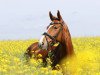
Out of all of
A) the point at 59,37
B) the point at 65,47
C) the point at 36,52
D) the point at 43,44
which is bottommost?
the point at 36,52

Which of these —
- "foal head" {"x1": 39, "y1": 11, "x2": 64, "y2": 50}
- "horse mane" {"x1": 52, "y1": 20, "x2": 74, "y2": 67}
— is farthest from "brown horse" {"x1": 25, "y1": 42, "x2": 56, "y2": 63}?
"foal head" {"x1": 39, "y1": 11, "x2": 64, "y2": 50}

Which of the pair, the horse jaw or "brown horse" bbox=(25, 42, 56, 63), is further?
"brown horse" bbox=(25, 42, 56, 63)

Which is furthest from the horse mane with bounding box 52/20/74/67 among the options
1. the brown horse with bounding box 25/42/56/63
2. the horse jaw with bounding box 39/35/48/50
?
the brown horse with bounding box 25/42/56/63

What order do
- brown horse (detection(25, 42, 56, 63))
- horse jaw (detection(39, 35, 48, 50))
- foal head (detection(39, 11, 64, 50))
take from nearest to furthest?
horse jaw (detection(39, 35, 48, 50)) < foal head (detection(39, 11, 64, 50)) < brown horse (detection(25, 42, 56, 63))

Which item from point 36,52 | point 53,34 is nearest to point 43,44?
point 53,34

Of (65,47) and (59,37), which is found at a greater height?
(59,37)

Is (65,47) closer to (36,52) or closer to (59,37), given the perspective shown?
(59,37)

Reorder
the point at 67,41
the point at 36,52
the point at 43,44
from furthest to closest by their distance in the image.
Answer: the point at 36,52, the point at 67,41, the point at 43,44

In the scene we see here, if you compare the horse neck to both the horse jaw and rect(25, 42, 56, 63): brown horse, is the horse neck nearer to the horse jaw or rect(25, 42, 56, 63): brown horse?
the horse jaw

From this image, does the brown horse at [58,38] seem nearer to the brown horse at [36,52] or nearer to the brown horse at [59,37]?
the brown horse at [59,37]

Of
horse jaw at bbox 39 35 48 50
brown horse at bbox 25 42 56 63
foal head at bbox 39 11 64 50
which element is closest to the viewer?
horse jaw at bbox 39 35 48 50

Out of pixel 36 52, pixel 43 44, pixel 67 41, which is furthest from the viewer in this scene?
pixel 36 52

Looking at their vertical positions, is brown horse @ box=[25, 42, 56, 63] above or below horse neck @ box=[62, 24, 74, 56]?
below

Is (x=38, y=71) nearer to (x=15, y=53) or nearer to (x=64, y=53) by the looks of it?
(x=64, y=53)
